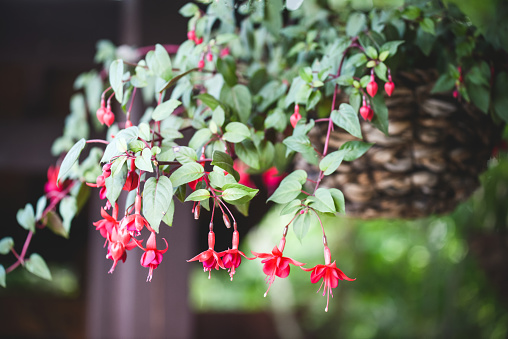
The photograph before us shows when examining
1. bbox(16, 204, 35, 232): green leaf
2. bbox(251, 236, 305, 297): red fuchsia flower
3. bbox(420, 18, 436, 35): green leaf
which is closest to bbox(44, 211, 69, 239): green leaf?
bbox(16, 204, 35, 232): green leaf

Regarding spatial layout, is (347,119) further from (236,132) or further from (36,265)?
(36,265)

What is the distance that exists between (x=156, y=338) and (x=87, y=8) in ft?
2.54

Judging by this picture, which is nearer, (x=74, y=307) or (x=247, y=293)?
(x=74, y=307)

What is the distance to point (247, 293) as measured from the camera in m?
3.07

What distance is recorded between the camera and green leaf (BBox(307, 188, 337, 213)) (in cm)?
33

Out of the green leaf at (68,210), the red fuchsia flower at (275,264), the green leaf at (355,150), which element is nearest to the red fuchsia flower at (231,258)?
the red fuchsia flower at (275,264)

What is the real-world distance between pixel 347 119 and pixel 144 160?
0.18 meters

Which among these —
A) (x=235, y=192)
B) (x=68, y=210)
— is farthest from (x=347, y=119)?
(x=68, y=210)

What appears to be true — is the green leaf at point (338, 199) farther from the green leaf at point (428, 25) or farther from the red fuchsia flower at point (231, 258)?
the green leaf at point (428, 25)

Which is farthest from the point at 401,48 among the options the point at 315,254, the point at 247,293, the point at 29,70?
the point at 247,293

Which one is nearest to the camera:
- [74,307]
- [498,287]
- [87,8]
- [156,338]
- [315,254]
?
[156,338]

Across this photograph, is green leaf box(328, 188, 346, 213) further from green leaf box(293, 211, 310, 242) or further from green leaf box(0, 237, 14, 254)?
green leaf box(0, 237, 14, 254)

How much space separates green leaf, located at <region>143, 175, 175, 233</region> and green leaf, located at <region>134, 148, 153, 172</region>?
0.01m

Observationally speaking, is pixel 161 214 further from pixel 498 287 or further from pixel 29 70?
pixel 29 70
